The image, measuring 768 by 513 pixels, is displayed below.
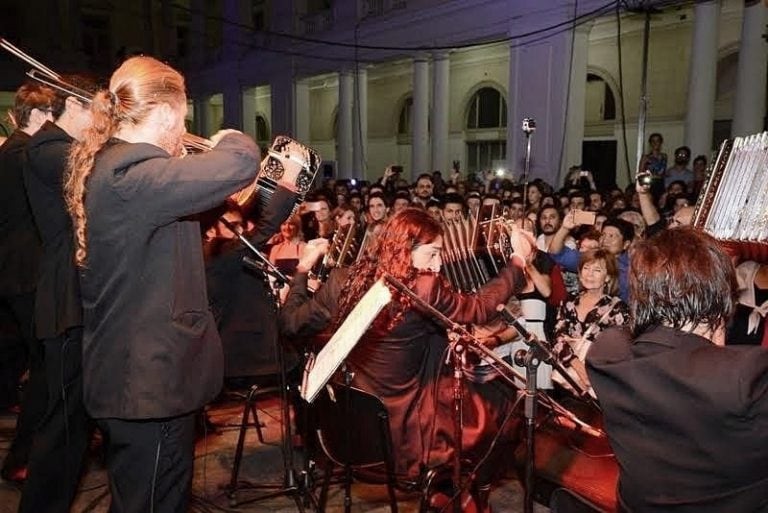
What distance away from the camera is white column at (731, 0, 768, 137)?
11203 millimetres

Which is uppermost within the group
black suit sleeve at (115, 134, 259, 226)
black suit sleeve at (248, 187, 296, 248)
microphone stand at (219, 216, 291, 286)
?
black suit sleeve at (115, 134, 259, 226)

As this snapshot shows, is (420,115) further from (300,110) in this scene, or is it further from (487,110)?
(300,110)

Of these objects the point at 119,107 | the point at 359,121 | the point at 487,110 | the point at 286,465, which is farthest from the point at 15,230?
the point at 487,110

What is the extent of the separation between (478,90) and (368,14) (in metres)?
4.65

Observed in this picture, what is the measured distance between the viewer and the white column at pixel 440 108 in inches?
661

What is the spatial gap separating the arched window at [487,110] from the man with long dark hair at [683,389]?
19810 millimetres

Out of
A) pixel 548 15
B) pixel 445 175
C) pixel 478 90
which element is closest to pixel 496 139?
pixel 478 90

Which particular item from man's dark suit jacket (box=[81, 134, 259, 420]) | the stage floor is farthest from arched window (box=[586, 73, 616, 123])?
man's dark suit jacket (box=[81, 134, 259, 420])

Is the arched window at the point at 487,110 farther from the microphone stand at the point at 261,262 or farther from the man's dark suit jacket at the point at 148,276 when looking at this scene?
the man's dark suit jacket at the point at 148,276

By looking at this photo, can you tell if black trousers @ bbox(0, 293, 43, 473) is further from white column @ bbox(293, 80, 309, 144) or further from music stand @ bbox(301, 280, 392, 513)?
white column @ bbox(293, 80, 309, 144)

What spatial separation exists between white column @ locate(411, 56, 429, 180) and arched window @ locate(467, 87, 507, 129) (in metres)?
4.15

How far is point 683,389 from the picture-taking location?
189cm

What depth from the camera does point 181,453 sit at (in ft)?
8.06

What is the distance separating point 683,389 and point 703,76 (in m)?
11.5
